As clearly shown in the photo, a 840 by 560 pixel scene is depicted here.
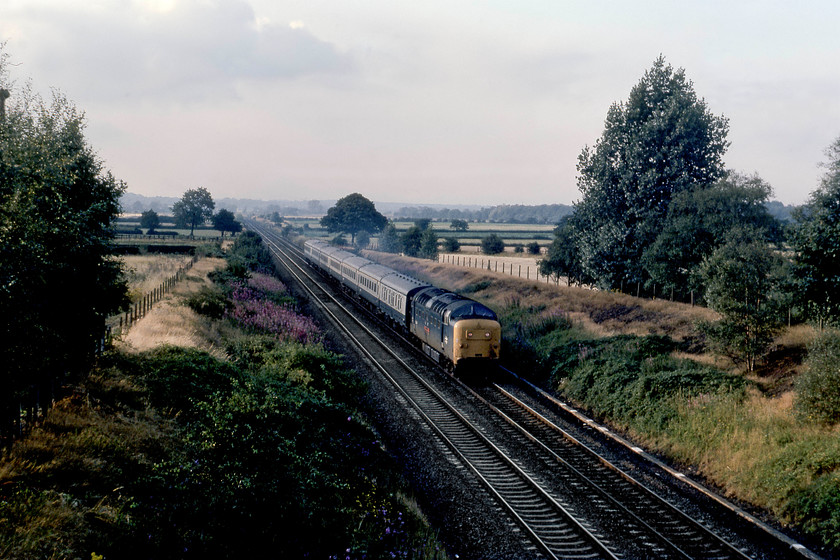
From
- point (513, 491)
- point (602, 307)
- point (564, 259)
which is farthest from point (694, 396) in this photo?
point (564, 259)

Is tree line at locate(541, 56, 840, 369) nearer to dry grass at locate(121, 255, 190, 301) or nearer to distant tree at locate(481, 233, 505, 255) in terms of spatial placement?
dry grass at locate(121, 255, 190, 301)

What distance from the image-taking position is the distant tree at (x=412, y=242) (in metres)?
90.2

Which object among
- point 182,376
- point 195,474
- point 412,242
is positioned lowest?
point 195,474

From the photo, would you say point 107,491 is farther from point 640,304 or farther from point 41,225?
point 640,304

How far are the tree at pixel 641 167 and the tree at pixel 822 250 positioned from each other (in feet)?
45.7

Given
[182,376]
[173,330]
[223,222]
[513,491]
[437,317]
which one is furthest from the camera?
[223,222]

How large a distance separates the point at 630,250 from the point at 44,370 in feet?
115

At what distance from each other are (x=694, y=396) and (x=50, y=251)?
1840 cm

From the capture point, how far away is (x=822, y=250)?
66.4ft

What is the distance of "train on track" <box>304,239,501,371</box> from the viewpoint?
2269 cm

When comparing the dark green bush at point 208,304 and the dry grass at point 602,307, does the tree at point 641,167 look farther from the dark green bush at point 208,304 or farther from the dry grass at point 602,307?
the dark green bush at point 208,304

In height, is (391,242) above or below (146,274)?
above

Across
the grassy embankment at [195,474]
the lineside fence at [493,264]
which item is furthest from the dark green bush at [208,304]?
the lineside fence at [493,264]

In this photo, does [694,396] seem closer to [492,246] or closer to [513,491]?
[513,491]
